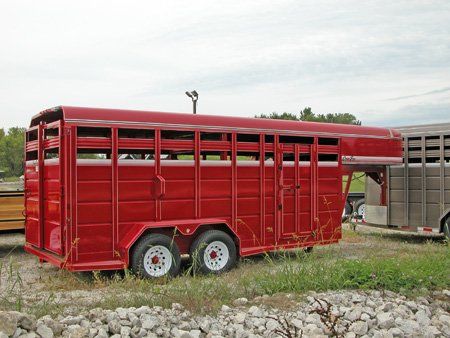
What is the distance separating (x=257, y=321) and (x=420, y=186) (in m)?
8.59

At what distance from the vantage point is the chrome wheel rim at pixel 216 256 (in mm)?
9250

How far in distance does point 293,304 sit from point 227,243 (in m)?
3.41

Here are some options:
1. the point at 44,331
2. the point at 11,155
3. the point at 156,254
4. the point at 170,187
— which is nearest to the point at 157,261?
the point at 156,254

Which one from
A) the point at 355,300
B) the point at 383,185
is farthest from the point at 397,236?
the point at 355,300

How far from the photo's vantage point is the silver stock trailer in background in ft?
41.2

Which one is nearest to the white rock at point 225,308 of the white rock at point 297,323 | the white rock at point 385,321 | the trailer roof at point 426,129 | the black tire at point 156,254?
the white rock at point 297,323

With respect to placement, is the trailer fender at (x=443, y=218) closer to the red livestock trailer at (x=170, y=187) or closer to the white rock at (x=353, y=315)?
the red livestock trailer at (x=170, y=187)

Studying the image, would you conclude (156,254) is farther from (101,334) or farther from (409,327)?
(409,327)

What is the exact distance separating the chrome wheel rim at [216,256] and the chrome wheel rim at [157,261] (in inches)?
27.8

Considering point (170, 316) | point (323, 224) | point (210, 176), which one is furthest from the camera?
point (323, 224)

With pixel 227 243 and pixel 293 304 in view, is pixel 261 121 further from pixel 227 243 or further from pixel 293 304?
pixel 293 304

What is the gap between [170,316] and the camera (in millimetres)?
5484

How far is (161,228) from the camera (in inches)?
350

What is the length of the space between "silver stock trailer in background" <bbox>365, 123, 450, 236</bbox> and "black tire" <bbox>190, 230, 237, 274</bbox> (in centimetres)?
547
